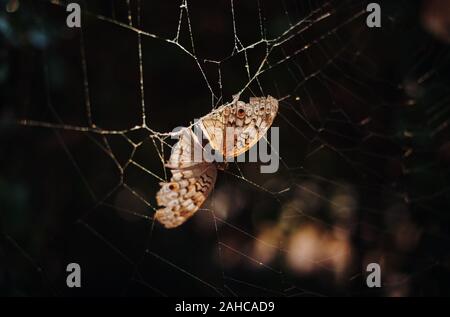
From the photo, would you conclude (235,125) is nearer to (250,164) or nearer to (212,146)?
(212,146)

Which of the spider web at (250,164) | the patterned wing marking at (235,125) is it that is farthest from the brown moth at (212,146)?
the spider web at (250,164)

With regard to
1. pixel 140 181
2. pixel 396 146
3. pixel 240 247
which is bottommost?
pixel 240 247

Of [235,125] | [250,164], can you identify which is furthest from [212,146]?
[250,164]

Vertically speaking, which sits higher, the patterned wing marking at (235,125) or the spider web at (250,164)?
the spider web at (250,164)

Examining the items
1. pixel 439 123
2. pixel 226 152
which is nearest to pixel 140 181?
pixel 226 152

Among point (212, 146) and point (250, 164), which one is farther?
point (250, 164)

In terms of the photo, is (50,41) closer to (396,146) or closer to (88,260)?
(88,260)

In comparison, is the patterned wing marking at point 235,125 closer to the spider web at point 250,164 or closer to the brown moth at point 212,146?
the brown moth at point 212,146

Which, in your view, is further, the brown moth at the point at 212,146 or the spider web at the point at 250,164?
the spider web at the point at 250,164

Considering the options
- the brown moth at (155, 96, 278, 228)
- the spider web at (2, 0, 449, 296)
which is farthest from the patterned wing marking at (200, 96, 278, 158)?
the spider web at (2, 0, 449, 296)
